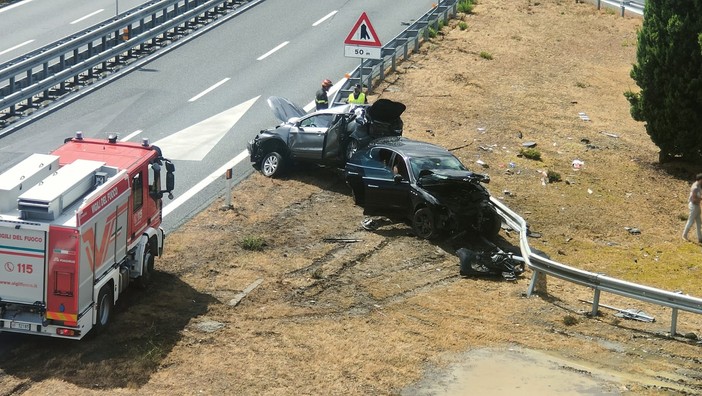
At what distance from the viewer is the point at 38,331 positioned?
50.3 ft

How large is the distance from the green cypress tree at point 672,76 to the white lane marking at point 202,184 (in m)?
10.6

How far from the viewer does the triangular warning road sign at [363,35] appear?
28031 millimetres

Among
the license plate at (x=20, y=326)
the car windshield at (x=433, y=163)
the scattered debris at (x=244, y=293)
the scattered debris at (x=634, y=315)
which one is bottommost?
the scattered debris at (x=244, y=293)

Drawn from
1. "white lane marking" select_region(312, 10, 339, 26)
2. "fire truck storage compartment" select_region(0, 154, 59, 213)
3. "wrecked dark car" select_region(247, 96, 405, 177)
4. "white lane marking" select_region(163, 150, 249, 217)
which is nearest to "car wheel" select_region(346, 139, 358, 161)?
"wrecked dark car" select_region(247, 96, 405, 177)

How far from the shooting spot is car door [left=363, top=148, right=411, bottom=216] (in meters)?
21.8

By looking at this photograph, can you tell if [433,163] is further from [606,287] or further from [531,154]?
[531,154]

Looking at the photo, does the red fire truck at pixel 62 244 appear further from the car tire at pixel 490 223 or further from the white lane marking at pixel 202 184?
the car tire at pixel 490 223

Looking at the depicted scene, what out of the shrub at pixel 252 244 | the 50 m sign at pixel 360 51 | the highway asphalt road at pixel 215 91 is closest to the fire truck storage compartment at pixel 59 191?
the shrub at pixel 252 244

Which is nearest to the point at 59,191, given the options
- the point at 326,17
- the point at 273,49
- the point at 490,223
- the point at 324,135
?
the point at 490,223

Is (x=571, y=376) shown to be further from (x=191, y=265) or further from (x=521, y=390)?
(x=191, y=265)

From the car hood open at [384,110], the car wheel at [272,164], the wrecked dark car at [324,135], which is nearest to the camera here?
the car hood open at [384,110]

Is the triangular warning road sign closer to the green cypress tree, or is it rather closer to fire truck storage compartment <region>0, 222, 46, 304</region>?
the green cypress tree

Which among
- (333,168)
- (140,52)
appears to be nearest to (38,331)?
(333,168)

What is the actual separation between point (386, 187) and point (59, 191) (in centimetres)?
814
